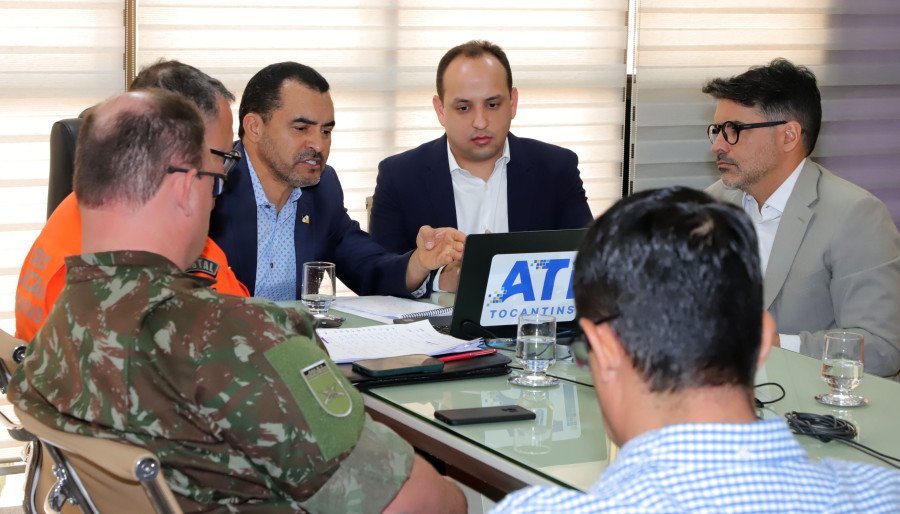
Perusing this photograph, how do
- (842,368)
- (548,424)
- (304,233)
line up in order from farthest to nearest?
1. (304,233)
2. (842,368)
3. (548,424)

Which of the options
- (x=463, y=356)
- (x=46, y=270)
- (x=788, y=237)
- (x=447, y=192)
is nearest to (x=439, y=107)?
(x=447, y=192)

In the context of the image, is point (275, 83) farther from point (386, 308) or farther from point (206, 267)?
point (206, 267)

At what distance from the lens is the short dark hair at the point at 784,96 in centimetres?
320

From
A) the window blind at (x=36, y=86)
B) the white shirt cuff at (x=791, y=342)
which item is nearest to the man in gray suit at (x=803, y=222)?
the white shirt cuff at (x=791, y=342)

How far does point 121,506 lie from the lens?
149 cm

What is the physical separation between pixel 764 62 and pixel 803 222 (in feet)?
6.83

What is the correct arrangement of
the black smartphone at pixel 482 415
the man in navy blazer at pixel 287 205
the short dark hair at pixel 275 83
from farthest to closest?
1. the short dark hair at pixel 275 83
2. the man in navy blazer at pixel 287 205
3. the black smartphone at pixel 482 415

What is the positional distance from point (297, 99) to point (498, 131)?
29.0 inches

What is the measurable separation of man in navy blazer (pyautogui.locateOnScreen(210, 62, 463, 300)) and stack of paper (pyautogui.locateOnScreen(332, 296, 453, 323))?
11 cm

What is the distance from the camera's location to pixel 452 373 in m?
2.21

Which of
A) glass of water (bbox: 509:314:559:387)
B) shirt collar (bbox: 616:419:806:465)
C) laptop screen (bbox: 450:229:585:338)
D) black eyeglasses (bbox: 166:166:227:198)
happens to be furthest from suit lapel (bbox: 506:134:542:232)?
shirt collar (bbox: 616:419:806:465)

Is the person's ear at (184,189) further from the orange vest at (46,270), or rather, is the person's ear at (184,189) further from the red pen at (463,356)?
the red pen at (463,356)

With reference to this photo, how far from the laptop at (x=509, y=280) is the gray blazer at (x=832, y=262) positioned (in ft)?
2.35

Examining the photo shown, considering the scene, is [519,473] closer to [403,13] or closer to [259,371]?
[259,371]
